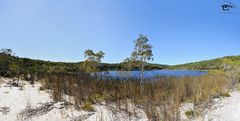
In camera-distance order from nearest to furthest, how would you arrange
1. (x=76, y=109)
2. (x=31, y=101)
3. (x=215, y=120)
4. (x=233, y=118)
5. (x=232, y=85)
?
(x=215, y=120)
(x=233, y=118)
(x=76, y=109)
(x=31, y=101)
(x=232, y=85)

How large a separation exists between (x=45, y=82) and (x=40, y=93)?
1933 mm

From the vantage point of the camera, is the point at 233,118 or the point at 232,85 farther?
the point at 232,85

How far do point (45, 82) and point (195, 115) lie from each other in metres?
7.62

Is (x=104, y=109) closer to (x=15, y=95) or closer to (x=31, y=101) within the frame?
(x=31, y=101)

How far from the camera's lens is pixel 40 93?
396 inches

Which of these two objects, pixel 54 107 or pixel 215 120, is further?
pixel 54 107

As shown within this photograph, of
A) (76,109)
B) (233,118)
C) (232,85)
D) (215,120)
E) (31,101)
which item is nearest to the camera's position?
(215,120)

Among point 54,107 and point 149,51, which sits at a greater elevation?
point 149,51

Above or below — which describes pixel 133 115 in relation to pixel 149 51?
below

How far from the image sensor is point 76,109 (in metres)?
7.48

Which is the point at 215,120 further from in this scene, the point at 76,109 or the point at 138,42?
the point at 138,42

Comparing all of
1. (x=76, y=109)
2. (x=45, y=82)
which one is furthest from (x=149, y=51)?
(x=76, y=109)

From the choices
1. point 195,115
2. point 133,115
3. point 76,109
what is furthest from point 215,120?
point 76,109

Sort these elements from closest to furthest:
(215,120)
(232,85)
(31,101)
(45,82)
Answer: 1. (215,120)
2. (31,101)
3. (45,82)
4. (232,85)
